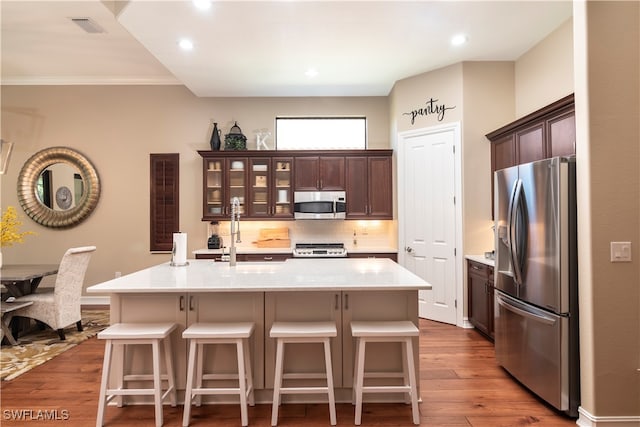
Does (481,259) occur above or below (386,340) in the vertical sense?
above

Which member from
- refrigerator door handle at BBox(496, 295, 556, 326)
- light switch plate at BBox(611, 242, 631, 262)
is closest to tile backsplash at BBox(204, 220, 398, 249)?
refrigerator door handle at BBox(496, 295, 556, 326)

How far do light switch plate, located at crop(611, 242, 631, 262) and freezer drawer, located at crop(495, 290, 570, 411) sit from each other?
0.49 meters

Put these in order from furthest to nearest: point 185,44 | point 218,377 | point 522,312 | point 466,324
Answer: point 466,324
point 185,44
point 522,312
point 218,377

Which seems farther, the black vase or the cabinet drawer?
the black vase

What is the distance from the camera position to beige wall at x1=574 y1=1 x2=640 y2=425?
2330 millimetres

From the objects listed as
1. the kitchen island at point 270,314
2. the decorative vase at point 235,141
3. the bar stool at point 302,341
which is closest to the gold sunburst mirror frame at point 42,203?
the decorative vase at point 235,141

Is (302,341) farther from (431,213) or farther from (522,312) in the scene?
(431,213)

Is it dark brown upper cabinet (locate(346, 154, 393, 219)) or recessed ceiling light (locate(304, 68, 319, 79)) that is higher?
recessed ceiling light (locate(304, 68, 319, 79))

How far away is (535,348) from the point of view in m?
2.70

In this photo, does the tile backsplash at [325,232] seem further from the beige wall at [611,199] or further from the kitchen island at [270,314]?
the beige wall at [611,199]

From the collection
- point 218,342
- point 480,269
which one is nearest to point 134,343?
point 218,342

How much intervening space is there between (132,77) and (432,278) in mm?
5185

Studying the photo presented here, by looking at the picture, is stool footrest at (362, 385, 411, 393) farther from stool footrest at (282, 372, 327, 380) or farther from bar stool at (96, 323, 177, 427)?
bar stool at (96, 323, 177, 427)

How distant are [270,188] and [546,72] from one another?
3625 millimetres
